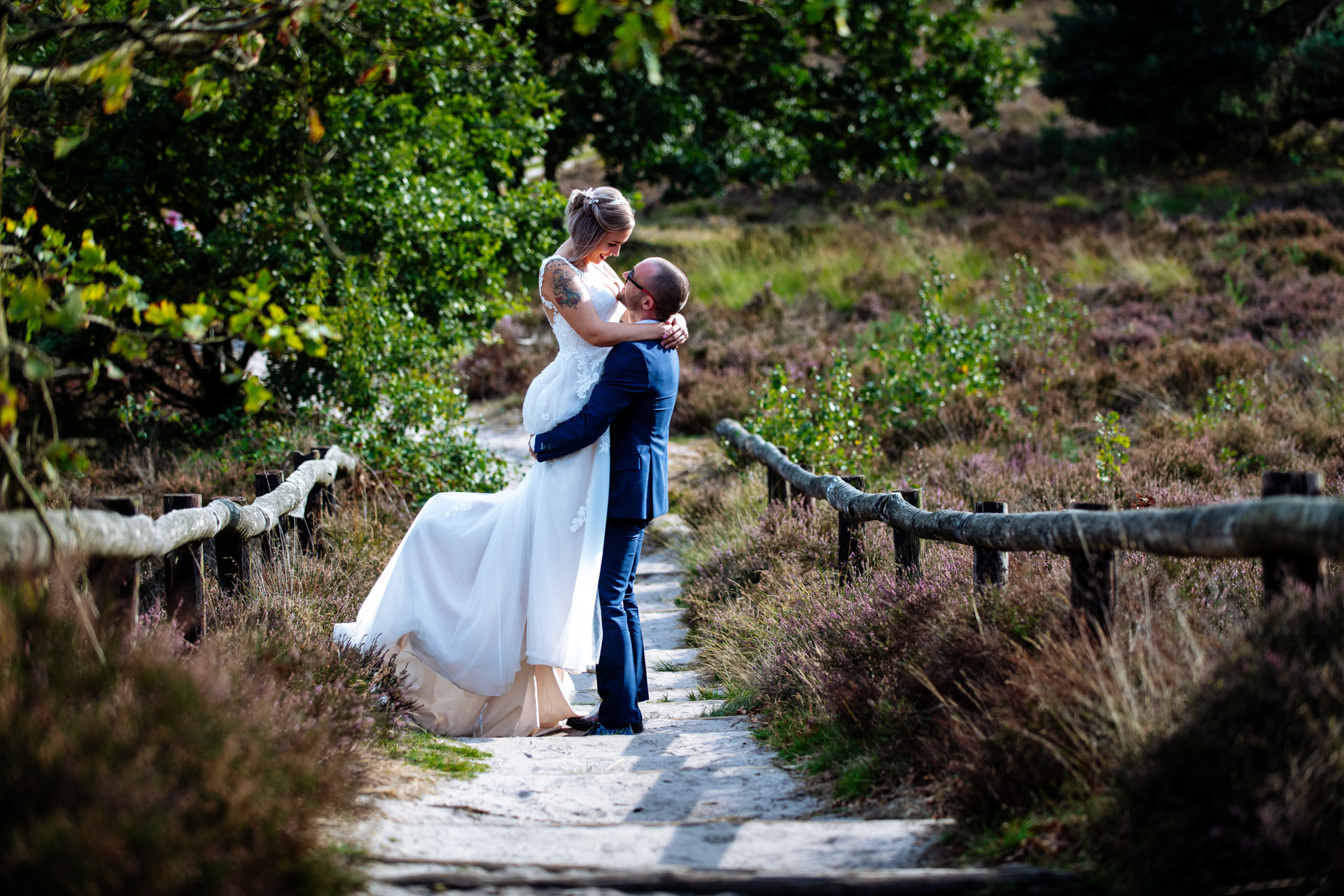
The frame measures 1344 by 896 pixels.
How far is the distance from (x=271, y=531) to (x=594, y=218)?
249 centimetres

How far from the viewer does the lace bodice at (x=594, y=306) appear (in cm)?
442

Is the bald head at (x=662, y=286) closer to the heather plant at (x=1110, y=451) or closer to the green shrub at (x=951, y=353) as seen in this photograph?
the heather plant at (x=1110, y=451)

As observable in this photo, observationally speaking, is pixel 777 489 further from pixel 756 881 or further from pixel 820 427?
pixel 756 881

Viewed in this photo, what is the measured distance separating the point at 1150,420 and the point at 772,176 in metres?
7.71

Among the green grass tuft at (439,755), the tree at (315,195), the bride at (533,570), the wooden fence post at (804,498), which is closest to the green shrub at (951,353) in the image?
the wooden fence post at (804,498)

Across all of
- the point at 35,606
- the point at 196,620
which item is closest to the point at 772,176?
the point at 196,620

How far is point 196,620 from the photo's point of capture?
3.81 metres

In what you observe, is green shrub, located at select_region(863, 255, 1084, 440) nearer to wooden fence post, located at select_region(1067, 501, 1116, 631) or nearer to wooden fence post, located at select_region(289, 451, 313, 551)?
wooden fence post, located at select_region(289, 451, 313, 551)

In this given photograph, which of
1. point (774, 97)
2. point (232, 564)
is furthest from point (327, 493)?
point (774, 97)

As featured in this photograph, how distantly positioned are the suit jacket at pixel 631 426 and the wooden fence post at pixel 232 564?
1.43m

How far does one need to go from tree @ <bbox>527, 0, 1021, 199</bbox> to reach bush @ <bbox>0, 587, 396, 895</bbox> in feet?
40.4

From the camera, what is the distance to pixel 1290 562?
2.57m

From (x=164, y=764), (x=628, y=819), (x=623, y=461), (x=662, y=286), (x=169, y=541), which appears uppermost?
(x=662, y=286)

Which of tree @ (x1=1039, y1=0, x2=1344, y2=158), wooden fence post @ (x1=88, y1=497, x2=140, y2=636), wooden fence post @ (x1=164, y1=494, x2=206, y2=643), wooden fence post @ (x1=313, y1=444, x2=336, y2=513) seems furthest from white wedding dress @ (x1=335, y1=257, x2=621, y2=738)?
tree @ (x1=1039, y1=0, x2=1344, y2=158)
